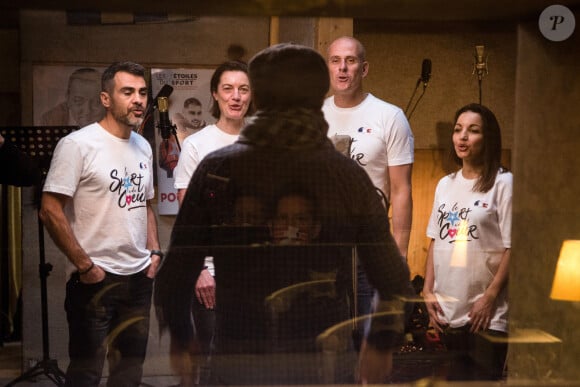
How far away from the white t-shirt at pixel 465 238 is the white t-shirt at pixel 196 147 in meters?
0.81

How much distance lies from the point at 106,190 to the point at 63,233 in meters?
0.21

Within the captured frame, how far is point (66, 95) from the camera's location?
2975 mm

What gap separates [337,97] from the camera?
310 cm

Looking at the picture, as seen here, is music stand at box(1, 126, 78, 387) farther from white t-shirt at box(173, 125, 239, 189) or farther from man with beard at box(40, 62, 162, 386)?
white t-shirt at box(173, 125, 239, 189)

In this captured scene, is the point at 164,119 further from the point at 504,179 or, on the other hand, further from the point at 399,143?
the point at 504,179

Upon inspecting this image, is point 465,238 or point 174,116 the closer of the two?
point 174,116

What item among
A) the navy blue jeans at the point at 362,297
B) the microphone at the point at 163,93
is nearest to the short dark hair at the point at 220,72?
the microphone at the point at 163,93

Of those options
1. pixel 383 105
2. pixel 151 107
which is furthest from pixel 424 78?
pixel 151 107

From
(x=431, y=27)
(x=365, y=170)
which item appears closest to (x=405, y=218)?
(x=365, y=170)

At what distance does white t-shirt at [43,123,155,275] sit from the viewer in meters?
2.99

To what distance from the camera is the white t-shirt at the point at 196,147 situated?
306 cm

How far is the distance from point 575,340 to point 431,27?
1382 mm

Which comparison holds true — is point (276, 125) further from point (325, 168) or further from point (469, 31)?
point (469, 31)

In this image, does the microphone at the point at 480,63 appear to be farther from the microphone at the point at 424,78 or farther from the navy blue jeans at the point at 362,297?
the navy blue jeans at the point at 362,297
